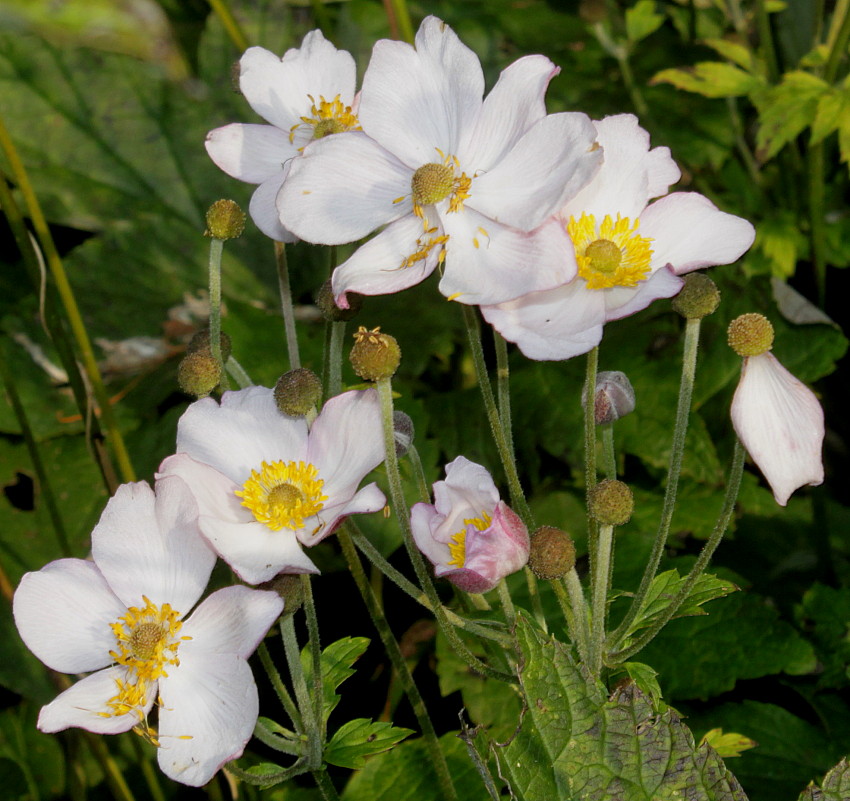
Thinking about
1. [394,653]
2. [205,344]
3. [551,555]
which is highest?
[205,344]

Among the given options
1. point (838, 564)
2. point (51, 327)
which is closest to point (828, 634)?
point (838, 564)

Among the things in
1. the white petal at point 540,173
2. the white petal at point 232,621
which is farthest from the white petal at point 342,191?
the white petal at point 232,621

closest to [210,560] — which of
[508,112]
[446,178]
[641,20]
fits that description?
[446,178]

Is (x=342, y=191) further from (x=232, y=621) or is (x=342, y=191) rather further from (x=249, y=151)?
(x=232, y=621)

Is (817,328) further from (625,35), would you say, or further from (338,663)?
(338,663)

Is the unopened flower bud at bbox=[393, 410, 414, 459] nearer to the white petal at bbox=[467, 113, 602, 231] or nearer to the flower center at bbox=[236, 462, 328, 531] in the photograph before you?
the flower center at bbox=[236, 462, 328, 531]

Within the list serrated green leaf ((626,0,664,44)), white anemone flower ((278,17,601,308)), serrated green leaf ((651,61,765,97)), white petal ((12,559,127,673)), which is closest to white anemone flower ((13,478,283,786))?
white petal ((12,559,127,673))

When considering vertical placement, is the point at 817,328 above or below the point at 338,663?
below
